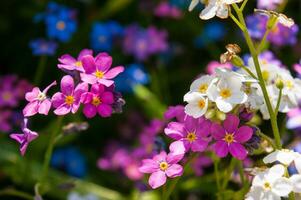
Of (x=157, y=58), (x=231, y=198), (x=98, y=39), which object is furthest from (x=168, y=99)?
(x=231, y=198)

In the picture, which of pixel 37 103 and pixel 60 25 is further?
pixel 60 25

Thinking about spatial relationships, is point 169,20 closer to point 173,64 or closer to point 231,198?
point 173,64

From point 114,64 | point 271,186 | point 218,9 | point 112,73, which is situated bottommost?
point 271,186

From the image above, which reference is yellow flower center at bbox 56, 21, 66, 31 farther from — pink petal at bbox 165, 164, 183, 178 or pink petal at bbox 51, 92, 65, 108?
pink petal at bbox 165, 164, 183, 178

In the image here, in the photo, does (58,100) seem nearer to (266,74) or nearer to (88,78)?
(88,78)

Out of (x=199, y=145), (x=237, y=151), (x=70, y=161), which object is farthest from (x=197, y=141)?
(x=70, y=161)

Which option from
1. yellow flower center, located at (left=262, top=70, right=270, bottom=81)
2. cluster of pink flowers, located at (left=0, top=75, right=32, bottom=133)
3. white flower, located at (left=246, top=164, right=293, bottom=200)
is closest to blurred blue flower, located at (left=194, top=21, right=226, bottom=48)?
cluster of pink flowers, located at (left=0, top=75, right=32, bottom=133)
